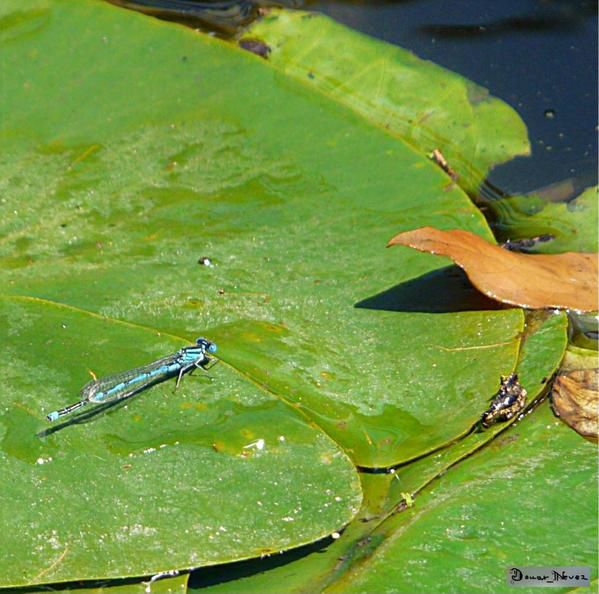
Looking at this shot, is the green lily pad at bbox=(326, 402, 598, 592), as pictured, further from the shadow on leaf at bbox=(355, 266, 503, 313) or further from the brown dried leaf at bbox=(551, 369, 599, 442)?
the shadow on leaf at bbox=(355, 266, 503, 313)

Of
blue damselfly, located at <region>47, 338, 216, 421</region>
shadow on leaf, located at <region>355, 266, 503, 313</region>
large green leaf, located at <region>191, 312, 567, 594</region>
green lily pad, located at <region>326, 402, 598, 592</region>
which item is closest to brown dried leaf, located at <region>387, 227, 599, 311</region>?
shadow on leaf, located at <region>355, 266, 503, 313</region>

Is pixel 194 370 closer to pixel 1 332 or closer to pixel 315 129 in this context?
pixel 1 332

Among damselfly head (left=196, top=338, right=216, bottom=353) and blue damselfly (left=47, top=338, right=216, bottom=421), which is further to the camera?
damselfly head (left=196, top=338, right=216, bottom=353)

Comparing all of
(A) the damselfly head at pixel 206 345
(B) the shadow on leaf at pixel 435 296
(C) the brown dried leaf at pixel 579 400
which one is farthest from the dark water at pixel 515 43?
(A) the damselfly head at pixel 206 345

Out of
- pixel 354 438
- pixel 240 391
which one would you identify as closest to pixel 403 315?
pixel 354 438

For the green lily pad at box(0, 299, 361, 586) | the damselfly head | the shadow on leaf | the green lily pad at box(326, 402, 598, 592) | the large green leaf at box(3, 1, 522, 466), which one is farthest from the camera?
the shadow on leaf

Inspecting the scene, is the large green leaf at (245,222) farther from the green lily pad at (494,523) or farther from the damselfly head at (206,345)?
the green lily pad at (494,523)
